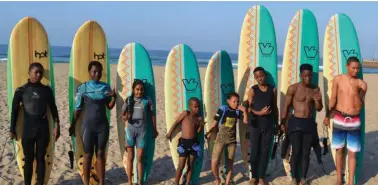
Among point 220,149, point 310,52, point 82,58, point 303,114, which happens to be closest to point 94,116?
point 82,58

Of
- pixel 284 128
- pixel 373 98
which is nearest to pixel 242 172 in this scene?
pixel 284 128

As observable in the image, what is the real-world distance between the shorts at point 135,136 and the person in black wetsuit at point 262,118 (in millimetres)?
1273

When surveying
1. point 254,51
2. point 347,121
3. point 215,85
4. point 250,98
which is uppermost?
point 254,51

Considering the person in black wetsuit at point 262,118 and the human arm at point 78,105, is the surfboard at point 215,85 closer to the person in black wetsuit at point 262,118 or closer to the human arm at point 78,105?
the person in black wetsuit at point 262,118

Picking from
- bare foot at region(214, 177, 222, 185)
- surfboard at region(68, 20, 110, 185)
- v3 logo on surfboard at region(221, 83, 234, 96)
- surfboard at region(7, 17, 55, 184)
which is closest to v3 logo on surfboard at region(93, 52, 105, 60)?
surfboard at region(68, 20, 110, 185)

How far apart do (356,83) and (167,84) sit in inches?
88.6

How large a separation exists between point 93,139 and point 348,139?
290 centimetres

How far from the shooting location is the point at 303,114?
14.9ft

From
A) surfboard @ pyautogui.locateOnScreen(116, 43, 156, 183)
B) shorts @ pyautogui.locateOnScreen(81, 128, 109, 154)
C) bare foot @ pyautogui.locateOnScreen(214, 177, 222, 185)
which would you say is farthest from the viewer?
surfboard @ pyautogui.locateOnScreen(116, 43, 156, 183)

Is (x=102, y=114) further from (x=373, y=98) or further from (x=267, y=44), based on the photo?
(x=373, y=98)

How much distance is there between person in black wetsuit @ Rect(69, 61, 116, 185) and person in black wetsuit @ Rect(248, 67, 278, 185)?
1.64 m

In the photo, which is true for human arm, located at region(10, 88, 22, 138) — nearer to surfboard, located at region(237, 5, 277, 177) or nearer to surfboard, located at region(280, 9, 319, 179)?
surfboard, located at region(237, 5, 277, 177)

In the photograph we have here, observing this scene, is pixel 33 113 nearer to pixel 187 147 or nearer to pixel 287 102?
pixel 187 147

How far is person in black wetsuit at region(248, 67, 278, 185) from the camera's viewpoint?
15.0 feet
